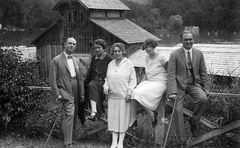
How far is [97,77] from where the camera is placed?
4.79 metres

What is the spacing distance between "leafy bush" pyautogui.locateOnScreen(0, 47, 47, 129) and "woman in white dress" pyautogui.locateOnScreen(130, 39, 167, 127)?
6.93 feet

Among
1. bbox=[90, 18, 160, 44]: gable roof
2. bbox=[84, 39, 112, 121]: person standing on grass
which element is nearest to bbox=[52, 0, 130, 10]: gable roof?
bbox=[90, 18, 160, 44]: gable roof

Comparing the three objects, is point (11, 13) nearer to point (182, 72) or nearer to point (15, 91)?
point (15, 91)

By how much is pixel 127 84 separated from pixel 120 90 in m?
0.14

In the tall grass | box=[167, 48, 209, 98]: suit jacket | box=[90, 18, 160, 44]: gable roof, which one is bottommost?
the tall grass

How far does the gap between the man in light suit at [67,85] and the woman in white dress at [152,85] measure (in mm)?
974

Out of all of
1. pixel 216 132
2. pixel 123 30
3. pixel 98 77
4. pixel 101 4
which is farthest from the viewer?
pixel 101 4

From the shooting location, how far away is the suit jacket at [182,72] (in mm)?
4074

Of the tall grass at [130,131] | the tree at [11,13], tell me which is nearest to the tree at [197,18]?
the tree at [11,13]

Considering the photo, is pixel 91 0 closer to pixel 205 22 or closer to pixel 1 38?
pixel 1 38

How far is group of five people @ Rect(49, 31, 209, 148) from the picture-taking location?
409 centimetres

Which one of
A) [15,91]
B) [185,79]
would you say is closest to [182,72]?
[185,79]

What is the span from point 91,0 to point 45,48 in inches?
221

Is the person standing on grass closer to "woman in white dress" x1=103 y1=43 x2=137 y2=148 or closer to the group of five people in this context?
the group of five people
